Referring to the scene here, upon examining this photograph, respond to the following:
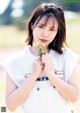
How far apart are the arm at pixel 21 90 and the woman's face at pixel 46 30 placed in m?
0.12

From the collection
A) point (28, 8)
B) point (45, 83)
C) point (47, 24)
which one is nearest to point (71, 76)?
point (45, 83)

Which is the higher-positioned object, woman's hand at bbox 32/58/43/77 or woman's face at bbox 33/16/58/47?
woman's face at bbox 33/16/58/47

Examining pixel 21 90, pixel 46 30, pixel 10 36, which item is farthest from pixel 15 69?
pixel 10 36

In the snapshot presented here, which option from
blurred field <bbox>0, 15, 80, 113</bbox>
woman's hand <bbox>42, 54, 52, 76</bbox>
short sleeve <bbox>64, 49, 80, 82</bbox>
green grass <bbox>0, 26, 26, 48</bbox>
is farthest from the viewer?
green grass <bbox>0, 26, 26, 48</bbox>

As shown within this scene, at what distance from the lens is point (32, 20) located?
6.63ft

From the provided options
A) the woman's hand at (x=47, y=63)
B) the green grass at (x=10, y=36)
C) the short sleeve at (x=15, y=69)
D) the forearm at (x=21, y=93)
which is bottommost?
the green grass at (x=10, y=36)

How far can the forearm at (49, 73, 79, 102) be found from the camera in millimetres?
1881

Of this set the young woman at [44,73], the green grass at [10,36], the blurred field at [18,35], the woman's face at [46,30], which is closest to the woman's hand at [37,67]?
the young woman at [44,73]

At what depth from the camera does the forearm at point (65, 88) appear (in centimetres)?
188

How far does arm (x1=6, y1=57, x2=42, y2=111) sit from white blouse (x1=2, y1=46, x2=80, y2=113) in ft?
0.10

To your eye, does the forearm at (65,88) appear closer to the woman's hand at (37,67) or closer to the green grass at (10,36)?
the woman's hand at (37,67)

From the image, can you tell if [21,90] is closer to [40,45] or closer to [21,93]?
[21,93]

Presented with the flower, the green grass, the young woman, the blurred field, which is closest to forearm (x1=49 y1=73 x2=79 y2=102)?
the young woman

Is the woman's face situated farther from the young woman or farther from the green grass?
the green grass
